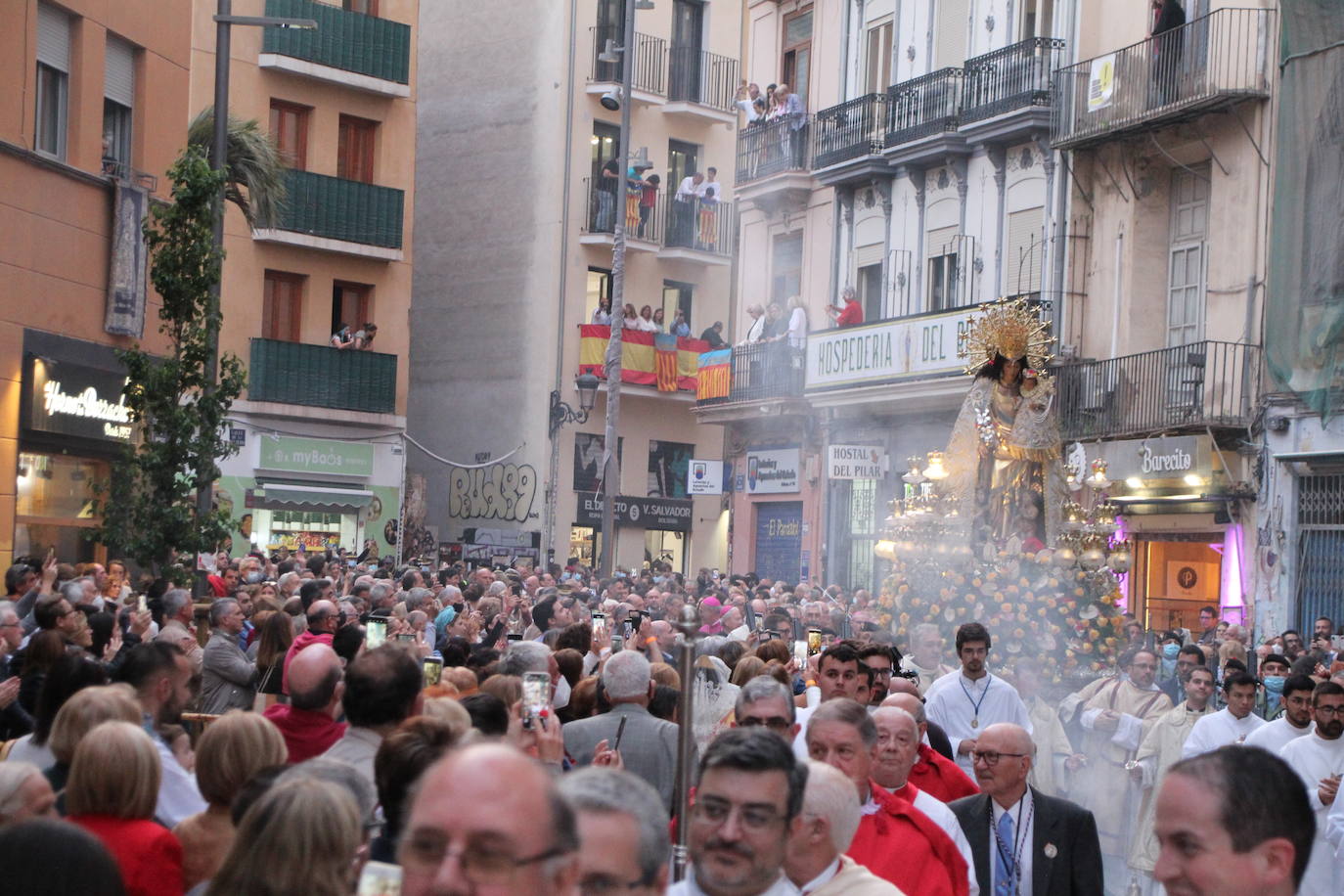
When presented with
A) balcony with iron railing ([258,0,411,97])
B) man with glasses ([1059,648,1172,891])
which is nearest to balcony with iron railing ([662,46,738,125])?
balcony with iron railing ([258,0,411,97])

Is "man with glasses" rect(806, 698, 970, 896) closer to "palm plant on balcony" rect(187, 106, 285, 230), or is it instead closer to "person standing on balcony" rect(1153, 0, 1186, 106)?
"palm plant on balcony" rect(187, 106, 285, 230)

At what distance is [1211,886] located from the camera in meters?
3.81

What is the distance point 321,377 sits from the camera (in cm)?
3192

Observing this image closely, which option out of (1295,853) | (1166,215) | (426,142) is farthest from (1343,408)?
(426,142)

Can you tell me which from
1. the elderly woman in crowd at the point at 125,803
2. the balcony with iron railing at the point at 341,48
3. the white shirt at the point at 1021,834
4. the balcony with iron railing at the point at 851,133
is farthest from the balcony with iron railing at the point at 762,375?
the elderly woman in crowd at the point at 125,803

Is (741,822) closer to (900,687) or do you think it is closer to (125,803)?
(125,803)

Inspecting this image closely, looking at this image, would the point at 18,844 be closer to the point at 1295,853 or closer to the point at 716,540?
the point at 1295,853

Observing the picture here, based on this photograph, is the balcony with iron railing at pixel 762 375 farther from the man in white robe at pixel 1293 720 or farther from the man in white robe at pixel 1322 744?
the man in white robe at pixel 1322 744

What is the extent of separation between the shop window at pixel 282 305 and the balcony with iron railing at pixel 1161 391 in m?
13.7

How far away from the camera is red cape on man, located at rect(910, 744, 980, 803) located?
26.9ft

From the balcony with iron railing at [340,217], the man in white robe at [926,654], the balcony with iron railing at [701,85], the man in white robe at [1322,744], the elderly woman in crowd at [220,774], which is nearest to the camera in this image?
the elderly woman in crowd at [220,774]

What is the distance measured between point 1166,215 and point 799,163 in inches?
360

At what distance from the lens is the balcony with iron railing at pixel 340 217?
3127 cm

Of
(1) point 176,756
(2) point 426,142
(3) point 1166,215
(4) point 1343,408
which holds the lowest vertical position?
(1) point 176,756
